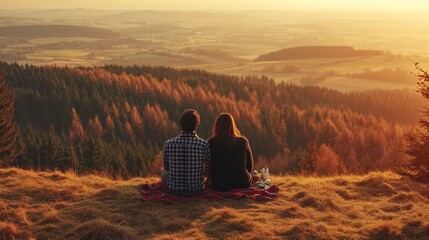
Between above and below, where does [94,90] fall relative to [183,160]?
below

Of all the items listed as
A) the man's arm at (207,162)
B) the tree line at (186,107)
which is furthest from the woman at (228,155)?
the tree line at (186,107)

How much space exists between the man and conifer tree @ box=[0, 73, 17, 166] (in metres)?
39.6

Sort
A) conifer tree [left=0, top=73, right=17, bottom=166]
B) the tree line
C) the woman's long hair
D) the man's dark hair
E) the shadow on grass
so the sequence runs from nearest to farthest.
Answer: the shadow on grass < the man's dark hair < the woman's long hair < conifer tree [left=0, top=73, right=17, bottom=166] < the tree line

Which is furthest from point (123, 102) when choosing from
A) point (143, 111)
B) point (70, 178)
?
point (70, 178)

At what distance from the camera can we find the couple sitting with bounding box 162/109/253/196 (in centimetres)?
1271

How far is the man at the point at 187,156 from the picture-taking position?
12680 mm

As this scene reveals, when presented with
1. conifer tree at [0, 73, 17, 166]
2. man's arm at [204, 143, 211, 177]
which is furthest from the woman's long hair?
conifer tree at [0, 73, 17, 166]

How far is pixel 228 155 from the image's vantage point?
1291cm

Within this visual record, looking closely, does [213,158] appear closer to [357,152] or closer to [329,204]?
[329,204]

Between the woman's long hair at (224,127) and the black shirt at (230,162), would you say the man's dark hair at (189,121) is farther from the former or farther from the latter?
the black shirt at (230,162)

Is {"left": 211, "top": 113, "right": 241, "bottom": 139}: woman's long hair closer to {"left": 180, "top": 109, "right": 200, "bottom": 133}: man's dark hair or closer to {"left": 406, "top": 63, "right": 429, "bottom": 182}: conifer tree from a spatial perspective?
{"left": 180, "top": 109, "right": 200, "bottom": 133}: man's dark hair

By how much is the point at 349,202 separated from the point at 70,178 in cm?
929

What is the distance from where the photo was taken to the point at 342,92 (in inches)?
7790

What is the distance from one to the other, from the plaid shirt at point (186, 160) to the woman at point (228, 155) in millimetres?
315
